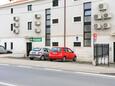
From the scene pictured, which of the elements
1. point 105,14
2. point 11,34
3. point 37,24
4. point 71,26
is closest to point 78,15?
point 71,26

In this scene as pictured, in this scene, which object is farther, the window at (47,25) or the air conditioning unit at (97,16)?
the window at (47,25)

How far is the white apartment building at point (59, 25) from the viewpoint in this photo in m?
42.7

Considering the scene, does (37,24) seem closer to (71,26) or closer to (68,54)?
(71,26)

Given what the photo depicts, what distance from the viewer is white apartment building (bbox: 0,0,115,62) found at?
4272 cm

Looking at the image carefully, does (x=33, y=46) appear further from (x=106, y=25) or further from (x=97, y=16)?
(x=106, y=25)

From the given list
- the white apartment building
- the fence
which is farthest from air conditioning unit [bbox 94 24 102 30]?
the fence

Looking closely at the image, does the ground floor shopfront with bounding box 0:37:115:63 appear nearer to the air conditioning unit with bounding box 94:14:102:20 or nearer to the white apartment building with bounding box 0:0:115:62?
the white apartment building with bounding box 0:0:115:62

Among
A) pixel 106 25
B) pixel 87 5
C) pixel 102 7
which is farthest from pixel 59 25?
pixel 106 25

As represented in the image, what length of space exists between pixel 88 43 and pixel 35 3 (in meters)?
12.8

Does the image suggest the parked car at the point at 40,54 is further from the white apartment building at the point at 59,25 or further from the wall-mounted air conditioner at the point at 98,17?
the wall-mounted air conditioner at the point at 98,17

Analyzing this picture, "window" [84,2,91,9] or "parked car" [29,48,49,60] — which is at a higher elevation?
"window" [84,2,91,9]

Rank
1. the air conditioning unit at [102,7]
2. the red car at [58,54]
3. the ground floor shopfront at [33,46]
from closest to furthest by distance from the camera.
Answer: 1. the red car at [58,54]
2. the ground floor shopfront at [33,46]
3. the air conditioning unit at [102,7]

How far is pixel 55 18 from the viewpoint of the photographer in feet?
167

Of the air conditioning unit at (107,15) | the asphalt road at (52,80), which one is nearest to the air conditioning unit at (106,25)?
the air conditioning unit at (107,15)
